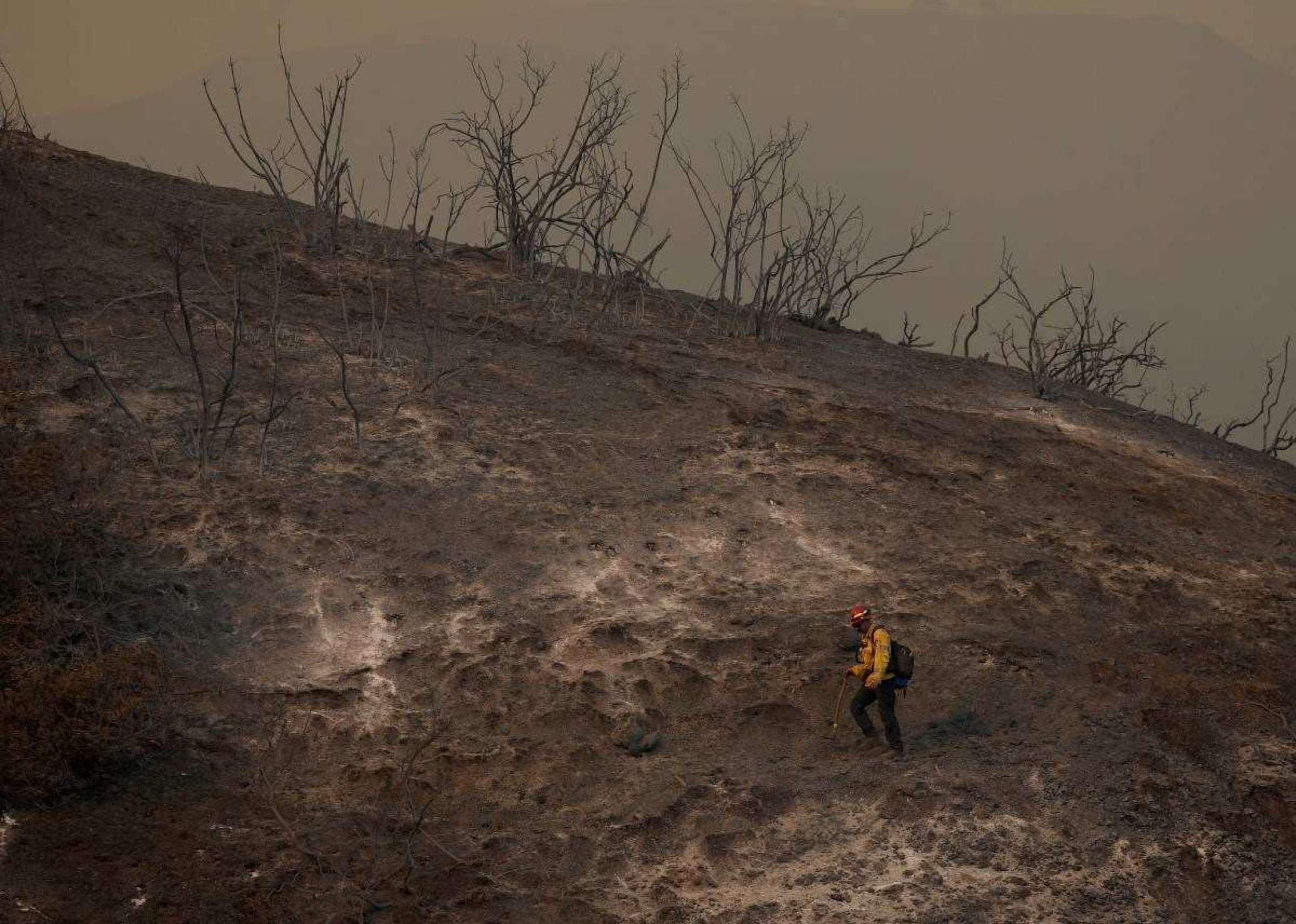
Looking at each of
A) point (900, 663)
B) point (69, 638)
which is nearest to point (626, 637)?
point (900, 663)

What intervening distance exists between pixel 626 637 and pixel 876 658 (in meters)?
1.56

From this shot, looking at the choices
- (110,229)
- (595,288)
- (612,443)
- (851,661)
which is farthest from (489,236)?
(851,661)

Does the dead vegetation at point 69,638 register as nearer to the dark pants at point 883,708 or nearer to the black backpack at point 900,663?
the dark pants at point 883,708

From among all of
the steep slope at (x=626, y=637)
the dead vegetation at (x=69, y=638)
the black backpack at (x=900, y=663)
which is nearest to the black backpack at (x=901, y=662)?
the black backpack at (x=900, y=663)

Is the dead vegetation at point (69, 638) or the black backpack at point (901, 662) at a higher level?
the black backpack at point (901, 662)

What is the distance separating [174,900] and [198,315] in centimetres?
612

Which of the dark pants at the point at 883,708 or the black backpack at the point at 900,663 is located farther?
the dark pants at the point at 883,708

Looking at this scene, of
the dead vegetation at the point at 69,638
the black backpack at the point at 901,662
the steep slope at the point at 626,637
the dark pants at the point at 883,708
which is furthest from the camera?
the dark pants at the point at 883,708

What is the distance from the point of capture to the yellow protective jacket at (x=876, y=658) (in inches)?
243

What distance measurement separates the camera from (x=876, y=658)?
620 centimetres

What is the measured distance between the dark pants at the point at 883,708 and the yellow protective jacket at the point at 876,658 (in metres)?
0.06

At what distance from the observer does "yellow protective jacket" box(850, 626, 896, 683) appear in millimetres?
6180

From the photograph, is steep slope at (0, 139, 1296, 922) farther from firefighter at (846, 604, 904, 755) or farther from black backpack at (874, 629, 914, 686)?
black backpack at (874, 629, 914, 686)

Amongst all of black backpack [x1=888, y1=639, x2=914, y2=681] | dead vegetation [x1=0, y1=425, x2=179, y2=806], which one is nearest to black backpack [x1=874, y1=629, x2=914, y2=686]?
black backpack [x1=888, y1=639, x2=914, y2=681]
